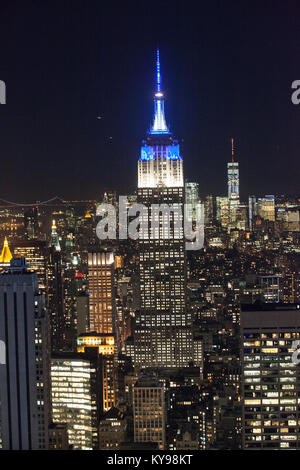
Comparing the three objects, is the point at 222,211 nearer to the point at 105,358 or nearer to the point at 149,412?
the point at 149,412

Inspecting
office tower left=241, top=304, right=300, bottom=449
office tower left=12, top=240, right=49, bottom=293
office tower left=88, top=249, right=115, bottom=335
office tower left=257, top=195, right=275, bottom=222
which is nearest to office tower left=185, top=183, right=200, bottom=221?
office tower left=257, top=195, right=275, bottom=222

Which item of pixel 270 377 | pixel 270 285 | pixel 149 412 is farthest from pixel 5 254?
pixel 270 377

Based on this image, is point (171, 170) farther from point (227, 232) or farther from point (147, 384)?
point (147, 384)

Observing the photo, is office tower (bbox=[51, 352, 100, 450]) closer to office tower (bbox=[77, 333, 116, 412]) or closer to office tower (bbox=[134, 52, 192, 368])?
office tower (bbox=[77, 333, 116, 412])

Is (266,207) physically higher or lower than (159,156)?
lower

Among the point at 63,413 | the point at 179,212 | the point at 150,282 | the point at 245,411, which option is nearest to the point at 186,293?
the point at 150,282

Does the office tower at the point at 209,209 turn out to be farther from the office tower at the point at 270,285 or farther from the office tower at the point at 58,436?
the office tower at the point at 58,436
